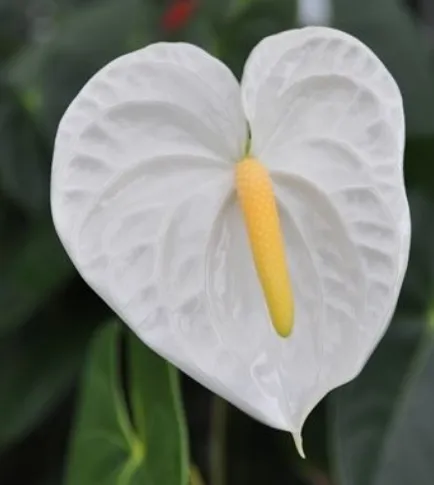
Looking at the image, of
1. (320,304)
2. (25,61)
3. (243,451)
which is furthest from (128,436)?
(25,61)

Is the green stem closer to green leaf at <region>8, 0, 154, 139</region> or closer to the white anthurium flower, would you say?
green leaf at <region>8, 0, 154, 139</region>

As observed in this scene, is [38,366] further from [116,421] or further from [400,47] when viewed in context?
[400,47]

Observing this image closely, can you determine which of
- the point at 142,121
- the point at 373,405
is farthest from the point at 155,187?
the point at 373,405

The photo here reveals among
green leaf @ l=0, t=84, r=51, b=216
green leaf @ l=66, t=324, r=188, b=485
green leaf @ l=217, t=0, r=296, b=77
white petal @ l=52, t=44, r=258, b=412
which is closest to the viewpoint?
white petal @ l=52, t=44, r=258, b=412

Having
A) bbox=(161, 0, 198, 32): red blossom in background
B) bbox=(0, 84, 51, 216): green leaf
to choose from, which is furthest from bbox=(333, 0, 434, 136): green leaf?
bbox=(0, 84, 51, 216): green leaf

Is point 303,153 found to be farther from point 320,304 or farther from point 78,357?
point 78,357

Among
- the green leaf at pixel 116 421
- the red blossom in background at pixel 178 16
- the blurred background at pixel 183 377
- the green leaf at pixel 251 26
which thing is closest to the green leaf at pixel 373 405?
the blurred background at pixel 183 377

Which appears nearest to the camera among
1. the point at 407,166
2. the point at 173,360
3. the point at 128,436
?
the point at 173,360

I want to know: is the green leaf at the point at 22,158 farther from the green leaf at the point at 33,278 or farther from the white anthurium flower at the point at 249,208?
the white anthurium flower at the point at 249,208
